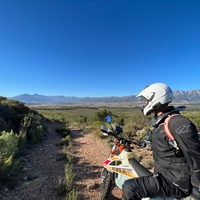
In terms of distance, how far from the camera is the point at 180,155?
2342 millimetres

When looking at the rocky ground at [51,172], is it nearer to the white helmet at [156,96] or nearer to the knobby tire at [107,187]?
the knobby tire at [107,187]

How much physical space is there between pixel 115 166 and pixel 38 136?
7554mm

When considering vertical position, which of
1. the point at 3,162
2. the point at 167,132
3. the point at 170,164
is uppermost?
the point at 167,132

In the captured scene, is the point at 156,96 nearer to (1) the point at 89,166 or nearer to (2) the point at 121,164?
(2) the point at 121,164

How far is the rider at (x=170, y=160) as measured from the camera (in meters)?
2.14

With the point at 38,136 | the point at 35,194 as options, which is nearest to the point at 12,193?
the point at 35,194

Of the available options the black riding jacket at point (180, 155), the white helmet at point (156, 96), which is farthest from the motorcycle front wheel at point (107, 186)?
the white helmet at point (156, 96)

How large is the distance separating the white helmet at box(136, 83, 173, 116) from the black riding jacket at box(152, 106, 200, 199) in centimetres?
19

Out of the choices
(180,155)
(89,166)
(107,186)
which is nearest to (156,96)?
(180,155)

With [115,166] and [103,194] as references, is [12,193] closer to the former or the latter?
[103,194]

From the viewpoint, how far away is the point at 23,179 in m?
5.19

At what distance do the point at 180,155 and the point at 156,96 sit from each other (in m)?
0.89

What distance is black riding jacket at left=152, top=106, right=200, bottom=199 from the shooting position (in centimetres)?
213

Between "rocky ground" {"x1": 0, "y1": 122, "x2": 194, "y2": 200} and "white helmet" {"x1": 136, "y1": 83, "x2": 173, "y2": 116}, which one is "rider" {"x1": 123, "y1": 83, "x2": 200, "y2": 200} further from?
"rocky ground" {"x1": 0, "y1": 122, "x2": 194, "y2": 200}
